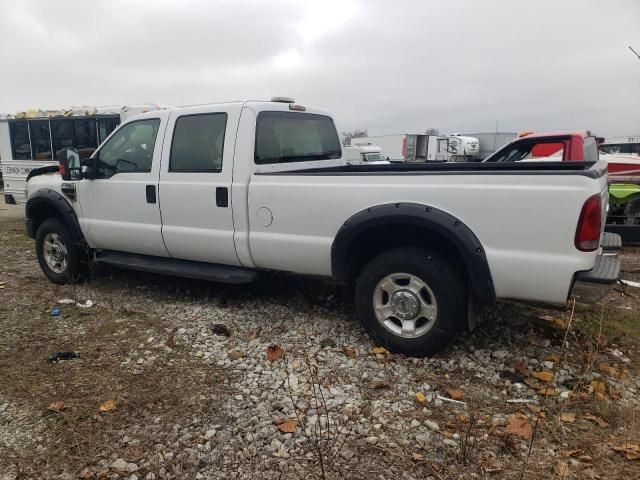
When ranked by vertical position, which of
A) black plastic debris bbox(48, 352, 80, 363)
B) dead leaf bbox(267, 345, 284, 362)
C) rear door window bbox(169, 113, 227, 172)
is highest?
rear door window bbox(169, 113, 227, 172)

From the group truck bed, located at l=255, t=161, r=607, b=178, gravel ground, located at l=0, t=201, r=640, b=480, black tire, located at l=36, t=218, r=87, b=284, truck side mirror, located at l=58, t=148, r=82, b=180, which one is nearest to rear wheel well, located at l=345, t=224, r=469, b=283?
truck bed, located at l=255, t=161, r=607, b=178

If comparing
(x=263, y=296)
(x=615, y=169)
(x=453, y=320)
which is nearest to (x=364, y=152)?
(x=615, y=169)

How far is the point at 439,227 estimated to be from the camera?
3305 millimetres

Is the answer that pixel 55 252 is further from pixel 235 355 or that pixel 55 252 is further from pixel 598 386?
pixel 598 386

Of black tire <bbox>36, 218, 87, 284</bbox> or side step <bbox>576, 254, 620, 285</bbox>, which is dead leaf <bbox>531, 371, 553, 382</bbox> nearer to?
side step <bbox>576, 254, 620, 285</bbox>

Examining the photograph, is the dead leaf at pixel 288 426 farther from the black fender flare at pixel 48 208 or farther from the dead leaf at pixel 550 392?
the black fender flare at pixel 48 208

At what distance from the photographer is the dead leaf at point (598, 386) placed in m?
3.17

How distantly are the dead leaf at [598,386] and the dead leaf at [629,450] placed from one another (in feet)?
1.96

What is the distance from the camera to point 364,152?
22609 mm

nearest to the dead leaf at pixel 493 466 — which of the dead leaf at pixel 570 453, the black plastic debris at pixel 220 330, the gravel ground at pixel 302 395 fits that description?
the gravel ground at pixel 302 395

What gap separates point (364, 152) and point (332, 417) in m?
20.5

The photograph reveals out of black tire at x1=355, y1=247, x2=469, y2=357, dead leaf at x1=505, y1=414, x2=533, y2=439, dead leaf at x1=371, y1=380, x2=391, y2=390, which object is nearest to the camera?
dead leaf at x1=505, y1=414, x2=533, y2=439

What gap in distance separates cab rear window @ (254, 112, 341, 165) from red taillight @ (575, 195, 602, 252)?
2.60m

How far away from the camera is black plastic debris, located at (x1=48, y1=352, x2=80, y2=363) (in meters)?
3.70
